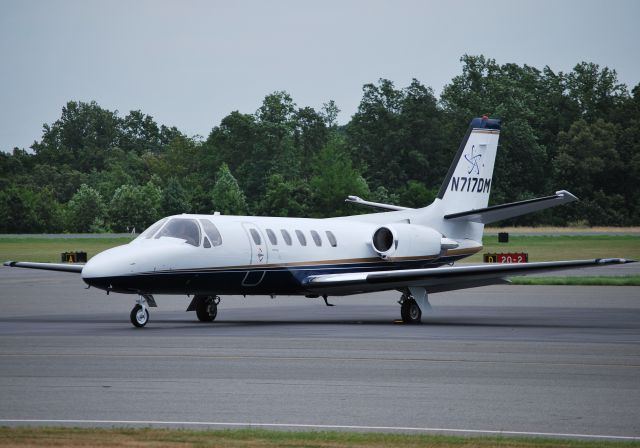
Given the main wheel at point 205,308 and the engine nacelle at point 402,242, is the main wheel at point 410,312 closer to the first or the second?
the engine nacelle at point 402,242

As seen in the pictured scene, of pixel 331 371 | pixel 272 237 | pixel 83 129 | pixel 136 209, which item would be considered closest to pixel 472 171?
pixel 272 237

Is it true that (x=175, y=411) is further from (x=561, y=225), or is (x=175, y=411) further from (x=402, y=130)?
(x=402, y=130)

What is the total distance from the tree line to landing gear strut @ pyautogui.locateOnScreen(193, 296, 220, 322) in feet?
215

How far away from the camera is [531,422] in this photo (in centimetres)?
1114

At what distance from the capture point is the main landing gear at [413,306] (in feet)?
84.1

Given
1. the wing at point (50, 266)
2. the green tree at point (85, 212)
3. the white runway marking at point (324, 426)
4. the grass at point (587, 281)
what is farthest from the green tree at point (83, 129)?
the white runway marking at point (324, 426)

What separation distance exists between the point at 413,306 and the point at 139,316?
6.31m

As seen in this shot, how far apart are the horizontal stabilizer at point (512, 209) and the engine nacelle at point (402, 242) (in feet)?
4.30

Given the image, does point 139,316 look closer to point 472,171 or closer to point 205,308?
point 205,308

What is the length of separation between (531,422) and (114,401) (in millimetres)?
4453

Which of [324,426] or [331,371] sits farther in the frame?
[331,371]

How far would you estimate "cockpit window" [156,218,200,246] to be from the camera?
24297 mm

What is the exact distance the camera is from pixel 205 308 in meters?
26.0

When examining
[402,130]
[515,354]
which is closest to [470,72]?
[402,130]
